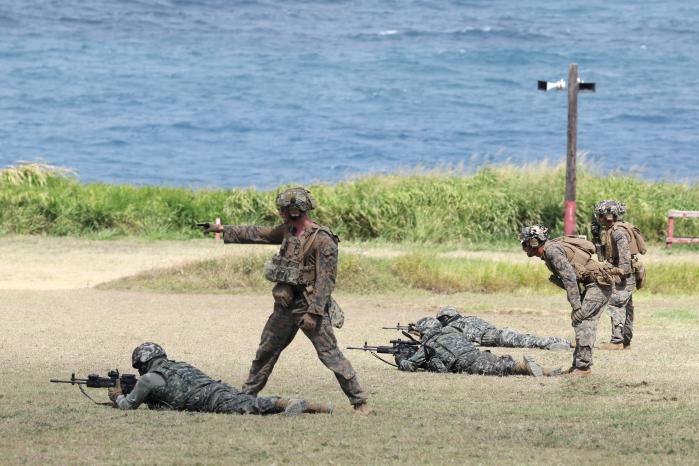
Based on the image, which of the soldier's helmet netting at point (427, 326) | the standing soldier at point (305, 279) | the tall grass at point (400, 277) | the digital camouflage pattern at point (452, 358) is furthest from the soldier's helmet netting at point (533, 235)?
the tall grass at point (400, 277)

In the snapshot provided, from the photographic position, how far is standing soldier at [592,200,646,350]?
55.6 ft

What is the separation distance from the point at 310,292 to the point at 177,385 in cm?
150

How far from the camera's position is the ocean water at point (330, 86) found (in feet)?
221

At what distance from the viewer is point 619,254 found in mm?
16906

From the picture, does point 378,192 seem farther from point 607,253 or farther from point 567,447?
point 567,447

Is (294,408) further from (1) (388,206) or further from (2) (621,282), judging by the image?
(1) (388,206)

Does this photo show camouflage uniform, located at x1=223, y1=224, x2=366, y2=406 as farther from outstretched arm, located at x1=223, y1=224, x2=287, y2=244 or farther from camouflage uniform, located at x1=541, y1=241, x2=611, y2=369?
camouflage uniform, located at x1=541, y1=241, x2=611, y2=369

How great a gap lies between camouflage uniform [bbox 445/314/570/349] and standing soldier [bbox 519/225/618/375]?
2478mm

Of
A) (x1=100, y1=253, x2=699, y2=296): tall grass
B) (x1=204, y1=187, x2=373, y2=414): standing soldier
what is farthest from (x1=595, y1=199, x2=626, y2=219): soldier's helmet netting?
(x1=100, y1=253, x2=699, y2=296): tall grass

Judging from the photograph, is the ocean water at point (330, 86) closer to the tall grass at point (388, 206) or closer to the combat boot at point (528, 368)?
the tall grass at point (388, 206)

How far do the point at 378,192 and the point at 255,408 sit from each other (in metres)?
18.7

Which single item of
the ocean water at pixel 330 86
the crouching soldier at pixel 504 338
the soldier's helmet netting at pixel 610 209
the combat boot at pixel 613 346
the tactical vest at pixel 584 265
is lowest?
the combat boot at pixel 613 346

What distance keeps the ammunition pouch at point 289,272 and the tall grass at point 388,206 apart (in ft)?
57.6

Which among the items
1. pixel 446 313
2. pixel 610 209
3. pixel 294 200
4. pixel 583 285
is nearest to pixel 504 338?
pixel 446 313
